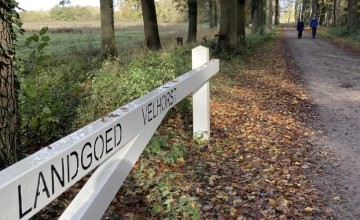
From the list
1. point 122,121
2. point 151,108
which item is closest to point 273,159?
Answer: point 151,108

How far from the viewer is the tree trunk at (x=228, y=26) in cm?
1603

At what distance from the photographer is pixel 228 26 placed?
16.3 meters

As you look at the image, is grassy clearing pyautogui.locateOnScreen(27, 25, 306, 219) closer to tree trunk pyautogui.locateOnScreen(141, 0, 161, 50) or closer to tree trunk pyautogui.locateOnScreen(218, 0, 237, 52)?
tree trunk pyautogui.locateOnScreen(218, 0, 237, 52)

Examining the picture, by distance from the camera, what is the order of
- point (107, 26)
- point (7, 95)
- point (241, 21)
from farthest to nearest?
point (241, 21), point (107, 26), point (7, 95)

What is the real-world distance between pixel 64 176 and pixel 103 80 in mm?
6342

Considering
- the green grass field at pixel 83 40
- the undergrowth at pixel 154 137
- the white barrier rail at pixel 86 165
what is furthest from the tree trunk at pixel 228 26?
the white barrier rail at pixel 86 165

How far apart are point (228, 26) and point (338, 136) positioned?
412 inches

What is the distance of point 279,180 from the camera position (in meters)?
4.87

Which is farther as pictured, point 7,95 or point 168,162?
point 168,162

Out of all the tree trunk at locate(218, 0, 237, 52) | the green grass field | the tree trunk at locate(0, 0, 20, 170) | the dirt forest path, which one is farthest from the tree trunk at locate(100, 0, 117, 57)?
the tree trunk at locate(0, 0, 20, 170)

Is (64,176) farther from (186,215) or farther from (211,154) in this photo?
(211,154)

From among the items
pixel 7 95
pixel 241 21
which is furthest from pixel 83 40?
Answer: pixel 7 95

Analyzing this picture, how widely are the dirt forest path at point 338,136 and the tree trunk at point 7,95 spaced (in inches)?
124

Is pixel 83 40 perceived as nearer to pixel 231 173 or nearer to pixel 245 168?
pixel 245 168
